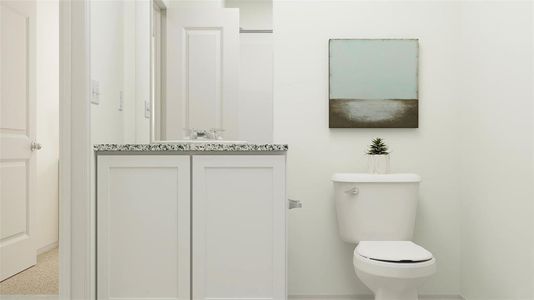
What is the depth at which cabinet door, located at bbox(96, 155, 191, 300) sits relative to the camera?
1938 millimetres

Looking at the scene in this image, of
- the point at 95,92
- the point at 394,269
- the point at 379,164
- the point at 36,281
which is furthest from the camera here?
the point at 36,281

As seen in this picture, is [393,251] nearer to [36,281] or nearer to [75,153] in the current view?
[75,153]

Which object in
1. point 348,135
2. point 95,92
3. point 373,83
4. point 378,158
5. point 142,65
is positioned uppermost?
point 142,65

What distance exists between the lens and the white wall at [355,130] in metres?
2.52

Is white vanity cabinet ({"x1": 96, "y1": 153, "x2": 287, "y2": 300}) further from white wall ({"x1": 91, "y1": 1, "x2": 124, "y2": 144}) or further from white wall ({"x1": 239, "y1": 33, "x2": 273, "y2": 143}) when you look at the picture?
white wall ({"x1": 239, "y1": 33, "x2": 273, "y2": 143})

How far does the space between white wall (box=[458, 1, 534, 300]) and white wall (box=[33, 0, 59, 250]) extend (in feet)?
9.96

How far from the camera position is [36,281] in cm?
268

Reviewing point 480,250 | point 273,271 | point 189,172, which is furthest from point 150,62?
point 480,250

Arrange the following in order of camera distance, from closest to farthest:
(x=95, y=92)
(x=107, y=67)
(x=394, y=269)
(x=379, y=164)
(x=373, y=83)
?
1. (x=394, y=269)
2. (x=95, y=92)
3. (x=107, y=67)
4. (x=379, y=164)
5. (x=373, y=83)

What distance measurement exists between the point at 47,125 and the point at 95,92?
1878mm

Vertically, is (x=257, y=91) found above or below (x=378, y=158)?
above

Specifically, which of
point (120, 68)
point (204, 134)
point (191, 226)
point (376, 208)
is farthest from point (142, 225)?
point (376, 208)

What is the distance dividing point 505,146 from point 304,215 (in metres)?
1.08

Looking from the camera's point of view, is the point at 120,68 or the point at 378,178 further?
the point at 120,68
